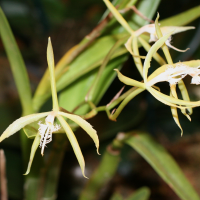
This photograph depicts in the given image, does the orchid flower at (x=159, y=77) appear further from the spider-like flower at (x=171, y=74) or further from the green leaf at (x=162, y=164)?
the green leaf at (x=162, y=164)

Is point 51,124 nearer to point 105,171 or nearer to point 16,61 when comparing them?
point 16,61

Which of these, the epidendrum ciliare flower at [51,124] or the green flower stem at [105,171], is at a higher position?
the green flower stem at [105,171]

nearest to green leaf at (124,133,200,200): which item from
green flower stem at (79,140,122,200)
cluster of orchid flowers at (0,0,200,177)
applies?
green flower stem at (79,140,122,200)

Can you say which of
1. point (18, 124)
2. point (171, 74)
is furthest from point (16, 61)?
point (171, 74)

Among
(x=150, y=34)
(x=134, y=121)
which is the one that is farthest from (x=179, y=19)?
(x=134, y=121)

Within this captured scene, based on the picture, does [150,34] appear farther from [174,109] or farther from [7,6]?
[7,6]

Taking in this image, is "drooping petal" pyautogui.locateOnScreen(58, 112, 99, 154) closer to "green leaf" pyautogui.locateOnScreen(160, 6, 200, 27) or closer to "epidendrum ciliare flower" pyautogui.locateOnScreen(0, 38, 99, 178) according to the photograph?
"epidendrum ciliare flower" pyautogui.locateOnScreen(0, 38, 99, 178)

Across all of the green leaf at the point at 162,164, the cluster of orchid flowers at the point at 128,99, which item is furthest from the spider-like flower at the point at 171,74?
the green leaf at the point at 162,164
